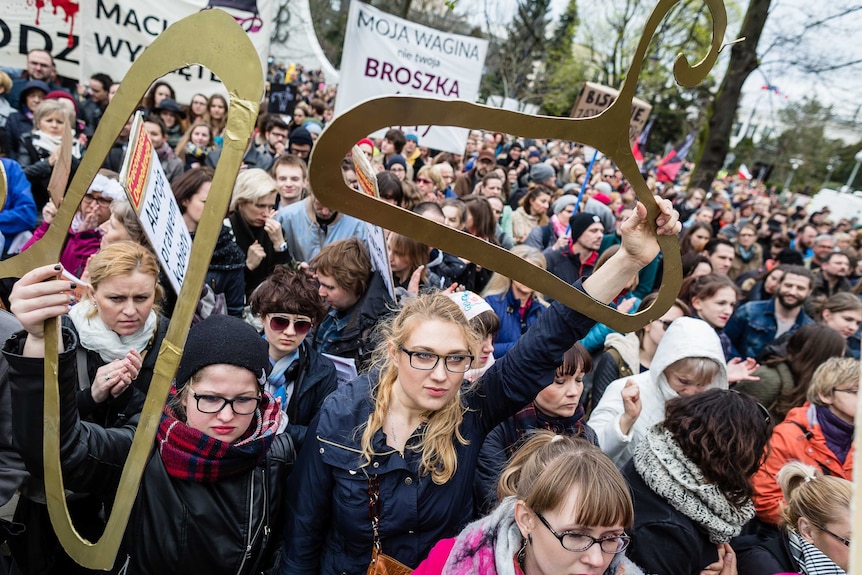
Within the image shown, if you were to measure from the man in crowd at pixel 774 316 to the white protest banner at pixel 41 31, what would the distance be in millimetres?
6794

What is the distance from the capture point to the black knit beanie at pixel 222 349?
168 centimetres

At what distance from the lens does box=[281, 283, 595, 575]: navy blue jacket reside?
1.70 metres

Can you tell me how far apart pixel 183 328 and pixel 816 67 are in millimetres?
13146

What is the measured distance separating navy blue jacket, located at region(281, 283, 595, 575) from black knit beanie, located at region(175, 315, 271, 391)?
0.28 metres

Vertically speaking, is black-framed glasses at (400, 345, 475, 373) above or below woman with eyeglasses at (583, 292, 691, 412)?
above

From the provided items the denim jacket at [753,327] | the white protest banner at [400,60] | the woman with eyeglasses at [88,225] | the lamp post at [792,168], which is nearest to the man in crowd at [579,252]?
the denim jacket at [753,327]

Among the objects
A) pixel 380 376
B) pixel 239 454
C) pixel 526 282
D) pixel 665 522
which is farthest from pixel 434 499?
pixel 526 282

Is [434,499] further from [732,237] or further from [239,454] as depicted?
[732,237]

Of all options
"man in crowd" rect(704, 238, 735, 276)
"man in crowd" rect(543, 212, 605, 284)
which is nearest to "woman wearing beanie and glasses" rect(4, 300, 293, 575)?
"man in crowd" rect(543, 212, 605, 284)

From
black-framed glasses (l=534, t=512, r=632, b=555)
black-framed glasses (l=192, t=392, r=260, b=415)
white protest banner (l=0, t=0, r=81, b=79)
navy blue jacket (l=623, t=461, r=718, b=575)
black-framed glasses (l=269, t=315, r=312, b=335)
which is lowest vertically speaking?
navy blue jacket (l=623, t=461, r=718, b=575)

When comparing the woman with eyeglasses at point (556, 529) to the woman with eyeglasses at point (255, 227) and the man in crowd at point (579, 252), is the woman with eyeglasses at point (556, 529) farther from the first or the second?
the man in crowd at point (579, 252)

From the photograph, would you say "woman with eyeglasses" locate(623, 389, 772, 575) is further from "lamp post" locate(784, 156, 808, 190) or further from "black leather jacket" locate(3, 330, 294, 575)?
"lamp post" locate(784, 156, 808, 190)

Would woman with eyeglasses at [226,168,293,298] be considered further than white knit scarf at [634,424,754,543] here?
Yes

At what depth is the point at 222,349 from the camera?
5.51 feet
